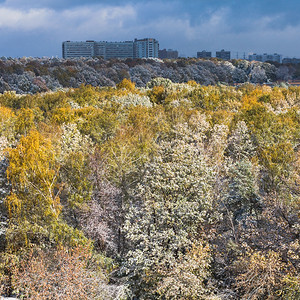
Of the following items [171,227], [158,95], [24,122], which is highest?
[158,95]

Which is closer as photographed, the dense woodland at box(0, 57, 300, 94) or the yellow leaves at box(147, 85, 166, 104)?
the yellow leaves at box(147, 85, 166, 104)

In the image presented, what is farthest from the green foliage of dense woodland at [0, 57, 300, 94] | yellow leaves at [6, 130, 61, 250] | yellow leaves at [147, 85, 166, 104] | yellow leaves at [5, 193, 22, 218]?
dense woodland at [0, 57, 300, 94]

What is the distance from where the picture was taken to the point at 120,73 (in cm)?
9919

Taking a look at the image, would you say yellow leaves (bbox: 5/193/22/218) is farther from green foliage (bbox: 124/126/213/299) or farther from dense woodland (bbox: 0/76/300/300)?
green foliage (bbox: 124/126/213/299)

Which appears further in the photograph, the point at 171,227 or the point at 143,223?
the point at 171,227

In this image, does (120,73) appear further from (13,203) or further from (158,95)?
(13,203)

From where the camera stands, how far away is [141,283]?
18984 mm

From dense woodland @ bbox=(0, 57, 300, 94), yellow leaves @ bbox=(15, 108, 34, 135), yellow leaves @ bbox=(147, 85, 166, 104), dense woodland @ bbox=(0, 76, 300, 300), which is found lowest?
dense woodland @ bbox=(0, 76, 300, 300)

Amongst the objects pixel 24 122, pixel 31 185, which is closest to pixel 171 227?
pixel 31 185

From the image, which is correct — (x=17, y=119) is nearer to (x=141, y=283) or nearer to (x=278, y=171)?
(x=141, y=283)

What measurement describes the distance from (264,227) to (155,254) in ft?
20.3

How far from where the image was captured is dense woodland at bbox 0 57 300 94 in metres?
80.5

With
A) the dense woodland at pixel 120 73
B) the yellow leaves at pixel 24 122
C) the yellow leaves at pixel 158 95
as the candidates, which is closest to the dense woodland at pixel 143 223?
the yellow leaves at pixel 24 122

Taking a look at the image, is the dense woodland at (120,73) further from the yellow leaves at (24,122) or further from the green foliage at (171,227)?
the green foliage at (171,227)
